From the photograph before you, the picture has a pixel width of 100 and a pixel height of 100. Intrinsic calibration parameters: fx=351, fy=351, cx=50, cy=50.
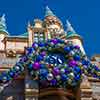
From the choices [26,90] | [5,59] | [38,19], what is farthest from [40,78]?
[38,19]

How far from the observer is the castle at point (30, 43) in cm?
1921

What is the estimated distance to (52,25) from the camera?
52.7 meters

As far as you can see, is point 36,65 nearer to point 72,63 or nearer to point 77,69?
point 72,63

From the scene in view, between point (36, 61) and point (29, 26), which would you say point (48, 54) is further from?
point (29, 26)

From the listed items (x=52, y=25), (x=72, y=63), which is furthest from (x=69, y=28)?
(x=72, y=63)

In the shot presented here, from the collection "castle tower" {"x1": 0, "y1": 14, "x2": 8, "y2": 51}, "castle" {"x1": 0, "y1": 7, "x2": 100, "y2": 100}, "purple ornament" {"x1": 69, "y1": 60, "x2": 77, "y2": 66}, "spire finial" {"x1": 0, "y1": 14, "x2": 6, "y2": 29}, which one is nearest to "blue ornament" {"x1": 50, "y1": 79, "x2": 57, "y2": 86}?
"castle" {"x1": 0, "y1": 7, "x2": 100, "y2": 100}

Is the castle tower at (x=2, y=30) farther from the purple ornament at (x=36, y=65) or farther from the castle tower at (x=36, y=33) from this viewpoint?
the purple ornament at (x=36, y=65)

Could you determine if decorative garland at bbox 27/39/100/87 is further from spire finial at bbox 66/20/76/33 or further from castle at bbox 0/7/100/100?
spire finial at bbox 66/20/76/33

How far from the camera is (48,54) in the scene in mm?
21000

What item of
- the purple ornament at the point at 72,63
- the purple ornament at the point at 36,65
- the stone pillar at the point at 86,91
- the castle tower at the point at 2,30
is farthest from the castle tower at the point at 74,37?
the stone pillar at the point at 86,91

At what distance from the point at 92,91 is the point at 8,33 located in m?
33.1

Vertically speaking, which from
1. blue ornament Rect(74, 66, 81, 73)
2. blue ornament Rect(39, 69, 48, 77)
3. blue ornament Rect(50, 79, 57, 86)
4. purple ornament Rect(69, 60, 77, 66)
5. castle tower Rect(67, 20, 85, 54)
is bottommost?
blue ornament Rect(50, 79, 57, 86)

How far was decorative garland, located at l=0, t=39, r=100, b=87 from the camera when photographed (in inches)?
765

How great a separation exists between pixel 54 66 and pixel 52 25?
109 ft
